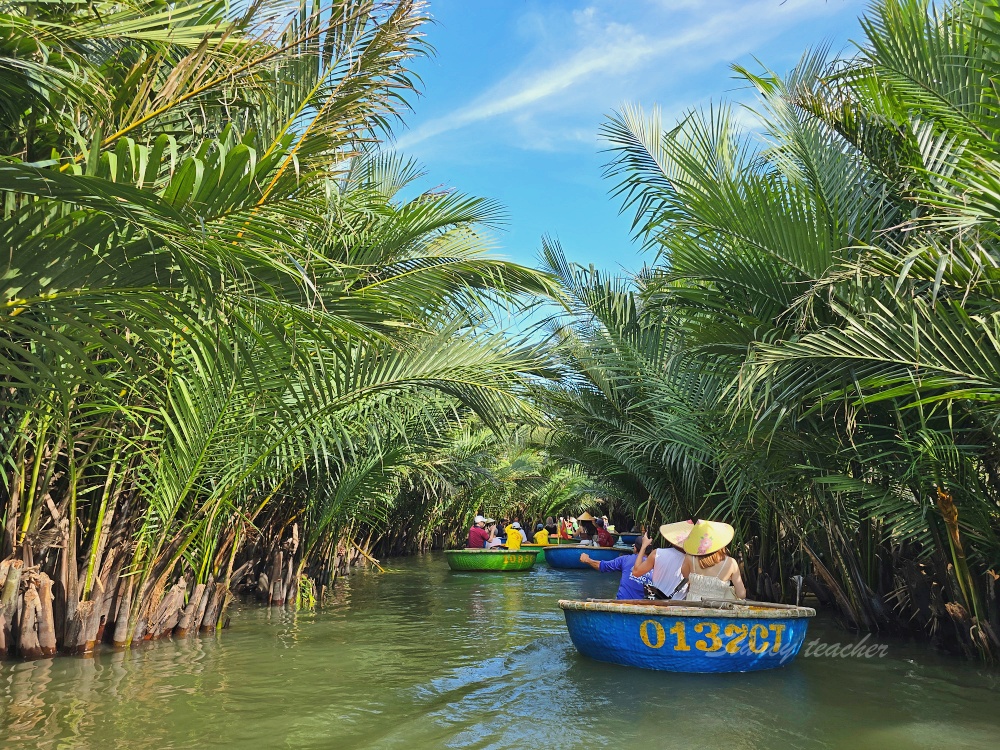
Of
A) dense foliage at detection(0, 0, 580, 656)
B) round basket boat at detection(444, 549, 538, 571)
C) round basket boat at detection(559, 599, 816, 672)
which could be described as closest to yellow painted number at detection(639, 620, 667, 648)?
round basket boat at detection(559, 599, 816, 672)

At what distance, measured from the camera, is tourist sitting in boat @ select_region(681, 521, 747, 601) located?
8359mm

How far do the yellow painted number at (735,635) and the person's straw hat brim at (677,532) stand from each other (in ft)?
4.96

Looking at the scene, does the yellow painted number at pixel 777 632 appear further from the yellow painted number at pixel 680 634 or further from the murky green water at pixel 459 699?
the yellow painted number at pixel 680 634

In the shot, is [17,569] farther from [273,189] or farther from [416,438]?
[416,438]

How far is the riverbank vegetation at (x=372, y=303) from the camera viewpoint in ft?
13.3

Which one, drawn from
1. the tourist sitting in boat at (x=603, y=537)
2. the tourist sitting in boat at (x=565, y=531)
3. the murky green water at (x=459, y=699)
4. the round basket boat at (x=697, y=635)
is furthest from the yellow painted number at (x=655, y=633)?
the tourist sitting in boat at (x=565, y=531)

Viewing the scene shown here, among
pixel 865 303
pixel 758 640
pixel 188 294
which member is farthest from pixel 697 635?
pixel 188 294

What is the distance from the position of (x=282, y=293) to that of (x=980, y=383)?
4.26m

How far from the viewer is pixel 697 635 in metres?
7.18

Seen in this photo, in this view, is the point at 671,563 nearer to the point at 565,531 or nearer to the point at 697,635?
the point at 697,635

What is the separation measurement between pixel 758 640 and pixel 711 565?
4.34ft

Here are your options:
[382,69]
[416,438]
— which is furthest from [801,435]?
[416,438]

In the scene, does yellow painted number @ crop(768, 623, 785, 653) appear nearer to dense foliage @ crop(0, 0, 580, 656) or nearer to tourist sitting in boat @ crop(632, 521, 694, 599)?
tourist sitting in boat @ crop(632, 521, 694, 599)

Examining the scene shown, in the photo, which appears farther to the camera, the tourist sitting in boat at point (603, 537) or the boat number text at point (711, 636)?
the tourist sitting in boat at point (603, 537)
